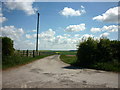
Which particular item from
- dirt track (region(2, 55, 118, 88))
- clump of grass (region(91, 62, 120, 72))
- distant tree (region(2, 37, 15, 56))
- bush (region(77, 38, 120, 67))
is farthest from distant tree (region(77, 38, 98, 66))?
distant tree (region(2, 37, 15, 56))

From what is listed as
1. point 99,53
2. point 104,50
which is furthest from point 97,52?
point 104,50

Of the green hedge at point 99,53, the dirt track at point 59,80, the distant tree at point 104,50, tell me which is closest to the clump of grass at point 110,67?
the green hedge at point 99,53

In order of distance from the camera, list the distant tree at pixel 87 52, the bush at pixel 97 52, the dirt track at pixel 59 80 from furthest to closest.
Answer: the distant tree at pixel 87 52 < the bush at pixel 97 52 < the dirt track at pixel 59 80

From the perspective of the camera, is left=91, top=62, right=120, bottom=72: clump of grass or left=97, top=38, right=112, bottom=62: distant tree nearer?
left=91, top=62, right=120, bottom=72: clump of grass

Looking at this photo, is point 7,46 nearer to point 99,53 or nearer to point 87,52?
point 87,52

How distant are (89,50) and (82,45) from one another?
1.27m

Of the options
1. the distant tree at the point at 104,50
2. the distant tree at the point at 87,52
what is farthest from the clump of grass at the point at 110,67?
the distant tree at the point at 87,52

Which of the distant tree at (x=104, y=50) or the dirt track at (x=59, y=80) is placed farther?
the distant tree at (x=104, y=50)

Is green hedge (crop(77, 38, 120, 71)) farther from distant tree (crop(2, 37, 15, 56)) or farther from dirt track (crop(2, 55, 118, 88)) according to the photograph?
distant tree (crop(2, 37, 15, 56))

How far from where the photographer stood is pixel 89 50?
50.4 feet

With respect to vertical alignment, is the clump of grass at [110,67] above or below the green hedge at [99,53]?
below

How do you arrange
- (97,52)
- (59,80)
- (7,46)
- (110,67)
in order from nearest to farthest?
(59,80) → (110,67) → (97,52) → (7,46)

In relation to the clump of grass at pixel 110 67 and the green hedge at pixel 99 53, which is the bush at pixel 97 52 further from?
the clump of grass at pixel 110 67

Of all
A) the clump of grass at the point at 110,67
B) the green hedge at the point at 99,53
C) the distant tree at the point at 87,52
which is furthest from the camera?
the distant tree at the point at 87,52
